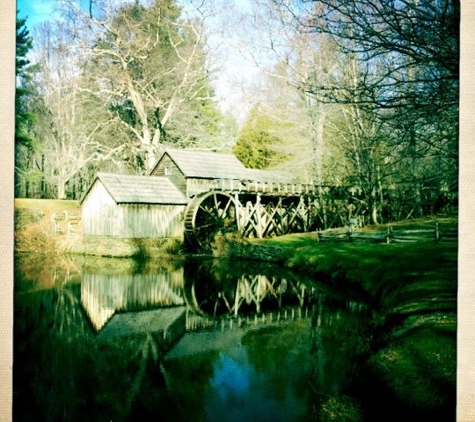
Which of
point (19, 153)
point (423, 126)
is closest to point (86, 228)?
point (19, 153)

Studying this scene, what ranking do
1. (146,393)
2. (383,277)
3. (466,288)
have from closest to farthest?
(466,288), (146,393), (383,277)

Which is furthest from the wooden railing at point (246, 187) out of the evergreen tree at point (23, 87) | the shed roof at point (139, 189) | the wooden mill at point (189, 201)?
the evergreen tree at point (23, 87)

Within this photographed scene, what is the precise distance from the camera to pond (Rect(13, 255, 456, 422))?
3.62m

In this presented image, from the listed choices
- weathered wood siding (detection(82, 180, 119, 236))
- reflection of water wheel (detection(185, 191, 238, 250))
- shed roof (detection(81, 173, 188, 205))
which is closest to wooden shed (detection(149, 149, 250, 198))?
shed roof (detection(81, 173, 188, 205))

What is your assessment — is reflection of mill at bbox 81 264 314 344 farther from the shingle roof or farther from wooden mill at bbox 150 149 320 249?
the shingle roof

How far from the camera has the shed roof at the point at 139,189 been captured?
688 centimetres

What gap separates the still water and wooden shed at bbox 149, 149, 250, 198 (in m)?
1.69

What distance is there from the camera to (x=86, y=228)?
244 inches

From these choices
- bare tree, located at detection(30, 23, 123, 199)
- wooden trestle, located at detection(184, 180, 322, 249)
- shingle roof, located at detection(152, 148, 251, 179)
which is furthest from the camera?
wooden trestle, located at detection(184, 180, 322, 249)

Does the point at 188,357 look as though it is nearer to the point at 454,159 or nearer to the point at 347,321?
the point at 347,321

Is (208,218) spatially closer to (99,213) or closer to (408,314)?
(99,213)

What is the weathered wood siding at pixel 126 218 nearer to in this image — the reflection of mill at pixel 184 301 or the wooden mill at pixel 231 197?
the wooden mill at pixel 231 197

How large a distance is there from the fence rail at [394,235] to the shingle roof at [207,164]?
5.98ft

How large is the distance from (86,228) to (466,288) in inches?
189
